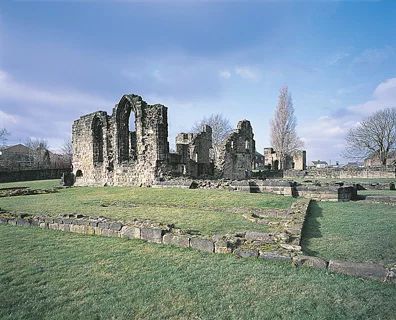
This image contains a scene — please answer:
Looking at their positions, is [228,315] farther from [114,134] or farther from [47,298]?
[114,134]

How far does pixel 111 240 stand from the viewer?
21.1 feet

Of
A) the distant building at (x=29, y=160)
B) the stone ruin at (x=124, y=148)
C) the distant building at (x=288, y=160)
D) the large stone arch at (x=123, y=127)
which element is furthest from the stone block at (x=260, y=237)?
the distant building at (x=29, y=160)

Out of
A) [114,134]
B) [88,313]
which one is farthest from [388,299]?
[114,134]

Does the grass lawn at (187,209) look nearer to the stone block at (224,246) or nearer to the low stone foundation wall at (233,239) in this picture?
the low stone foundation wall at (233,239)

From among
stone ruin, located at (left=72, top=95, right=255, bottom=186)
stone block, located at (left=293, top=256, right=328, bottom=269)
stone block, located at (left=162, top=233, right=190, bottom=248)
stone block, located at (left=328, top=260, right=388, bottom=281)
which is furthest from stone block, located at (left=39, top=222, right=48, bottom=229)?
stone ruin, located at (left=72, top=95, right=255, bottom=186)

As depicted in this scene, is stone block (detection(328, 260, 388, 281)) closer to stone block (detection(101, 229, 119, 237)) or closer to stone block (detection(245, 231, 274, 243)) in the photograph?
Answer: stone block (detection(245, 231, 274, 243))

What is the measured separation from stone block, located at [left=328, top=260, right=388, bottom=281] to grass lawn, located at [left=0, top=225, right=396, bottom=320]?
137 mm

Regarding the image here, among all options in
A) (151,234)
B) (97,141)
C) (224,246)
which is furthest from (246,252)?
(97,141)

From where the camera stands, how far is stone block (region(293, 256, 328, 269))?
448cm

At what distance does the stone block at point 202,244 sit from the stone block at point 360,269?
2.04 m

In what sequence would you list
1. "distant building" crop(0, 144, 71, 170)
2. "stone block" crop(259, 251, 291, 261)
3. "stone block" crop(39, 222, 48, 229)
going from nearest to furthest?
"stone block" crop(259, 251, 291, 261) < "stone block" crop(39, 222, 48, 229) < "distant building" crop(0, 144, 71, 170)

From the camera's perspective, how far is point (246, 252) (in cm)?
513

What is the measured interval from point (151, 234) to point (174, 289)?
2446 mm

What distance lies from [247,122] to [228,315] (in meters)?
30.4
